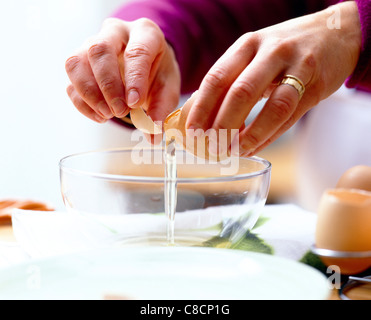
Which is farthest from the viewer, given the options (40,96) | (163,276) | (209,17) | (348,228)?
(40,96)

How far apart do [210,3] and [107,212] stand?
78cm

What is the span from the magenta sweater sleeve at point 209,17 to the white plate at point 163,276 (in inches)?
27.6

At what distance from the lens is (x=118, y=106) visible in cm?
63

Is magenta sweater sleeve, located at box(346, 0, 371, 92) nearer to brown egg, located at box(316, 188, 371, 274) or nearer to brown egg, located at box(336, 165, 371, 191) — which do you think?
brown egg, located at box(336, 165, 371, 191)

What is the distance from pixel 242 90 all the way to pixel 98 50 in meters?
0.22

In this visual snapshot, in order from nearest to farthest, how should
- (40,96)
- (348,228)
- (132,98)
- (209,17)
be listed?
(348,228)
(132,98)
(209,17)
(40,96)

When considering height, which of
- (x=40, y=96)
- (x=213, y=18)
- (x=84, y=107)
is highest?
(x=213, y=18)

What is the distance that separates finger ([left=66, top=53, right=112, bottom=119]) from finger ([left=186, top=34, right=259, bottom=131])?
17 cm

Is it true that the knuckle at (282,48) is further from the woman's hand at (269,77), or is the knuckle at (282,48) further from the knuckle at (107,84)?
the knuckle at (107,84)

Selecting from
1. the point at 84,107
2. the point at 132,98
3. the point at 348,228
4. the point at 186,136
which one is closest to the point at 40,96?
the point at 84,107

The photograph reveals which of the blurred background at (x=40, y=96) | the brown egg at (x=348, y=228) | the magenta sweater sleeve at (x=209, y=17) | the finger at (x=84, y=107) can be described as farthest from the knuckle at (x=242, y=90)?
the blurred background at (x=40, y=96)

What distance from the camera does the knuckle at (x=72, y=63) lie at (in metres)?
0.67

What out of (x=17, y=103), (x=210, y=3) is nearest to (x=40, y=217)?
(x=210, y=3)

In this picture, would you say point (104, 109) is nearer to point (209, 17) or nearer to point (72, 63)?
point (72, 63)
